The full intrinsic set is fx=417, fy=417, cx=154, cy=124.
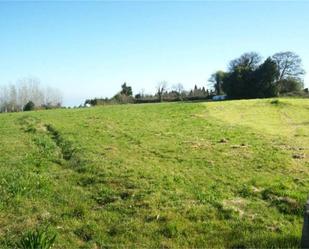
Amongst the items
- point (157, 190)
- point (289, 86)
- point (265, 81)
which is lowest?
point (157, 190)

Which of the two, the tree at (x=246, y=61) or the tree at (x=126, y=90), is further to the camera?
the tree at (x=126, y=90)

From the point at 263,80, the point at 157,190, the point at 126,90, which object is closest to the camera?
the point at 157,190

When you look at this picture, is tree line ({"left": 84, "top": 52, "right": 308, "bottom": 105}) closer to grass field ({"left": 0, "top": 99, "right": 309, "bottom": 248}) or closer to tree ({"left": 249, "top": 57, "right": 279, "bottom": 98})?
tree ({"left": 249, "top": 57, "right": 279, "bottom": 98})

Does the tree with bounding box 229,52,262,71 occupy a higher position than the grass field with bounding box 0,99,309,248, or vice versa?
the tree with bounding box 229,52,262,71

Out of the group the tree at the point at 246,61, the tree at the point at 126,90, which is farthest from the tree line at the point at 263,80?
the tree at the point at 126,90

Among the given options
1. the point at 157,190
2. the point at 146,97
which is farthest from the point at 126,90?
the point at 157,190

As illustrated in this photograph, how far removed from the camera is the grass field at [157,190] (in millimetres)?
8711

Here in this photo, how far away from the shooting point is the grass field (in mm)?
8711

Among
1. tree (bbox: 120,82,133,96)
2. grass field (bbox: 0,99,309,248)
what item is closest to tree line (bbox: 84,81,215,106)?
tree (bbox: 120,82,133,96)

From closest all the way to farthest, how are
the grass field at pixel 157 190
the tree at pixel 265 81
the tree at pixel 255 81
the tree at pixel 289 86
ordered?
the grass field at pixel 157 190, the tree at pixel 265 81, the tree at pixel 255 81, the tree at pixel 289 86

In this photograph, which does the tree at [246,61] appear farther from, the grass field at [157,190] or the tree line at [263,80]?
the grass field at [157,190]

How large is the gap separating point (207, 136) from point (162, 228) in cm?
1472

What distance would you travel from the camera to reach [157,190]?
1192 cm

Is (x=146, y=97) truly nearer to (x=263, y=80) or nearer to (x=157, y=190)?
(x=263, y=80)
